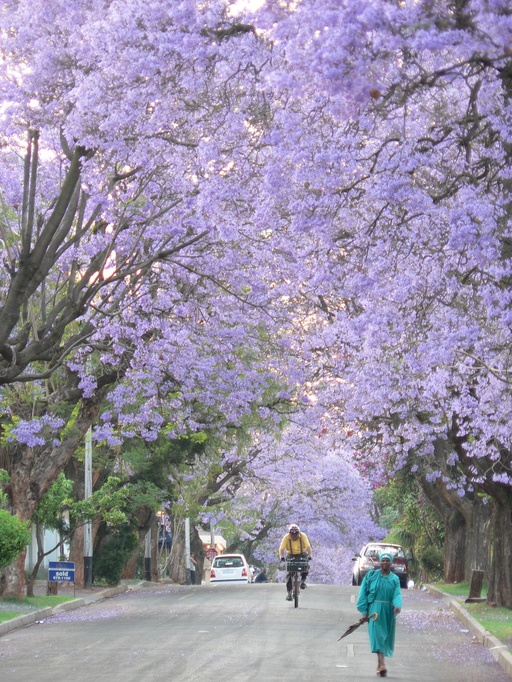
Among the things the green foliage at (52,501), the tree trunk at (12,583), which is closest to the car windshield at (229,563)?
the green foliage at (52,501)

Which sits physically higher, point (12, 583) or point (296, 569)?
point (296, 569)

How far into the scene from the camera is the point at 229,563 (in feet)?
145

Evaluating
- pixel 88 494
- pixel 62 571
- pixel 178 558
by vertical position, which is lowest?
pixel 62 571

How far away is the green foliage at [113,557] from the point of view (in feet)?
126

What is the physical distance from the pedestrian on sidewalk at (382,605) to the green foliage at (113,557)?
24.8 metres

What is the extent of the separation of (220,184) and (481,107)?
10.4 ft

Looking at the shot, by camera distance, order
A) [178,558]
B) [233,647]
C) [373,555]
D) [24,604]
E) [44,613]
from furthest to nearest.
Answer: [178,558], [373,555], [24,604], [44,613], [233,647]

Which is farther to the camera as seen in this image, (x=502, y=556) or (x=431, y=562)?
(x=431, y=562)

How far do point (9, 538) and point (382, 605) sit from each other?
9.90 metres

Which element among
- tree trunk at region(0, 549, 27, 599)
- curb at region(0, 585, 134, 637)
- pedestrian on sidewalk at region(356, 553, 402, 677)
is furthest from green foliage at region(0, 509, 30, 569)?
pedestrian on sidewalk at region(356, 553, 402, 677)

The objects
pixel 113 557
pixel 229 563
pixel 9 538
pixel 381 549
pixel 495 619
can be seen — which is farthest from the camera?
pixel 229 563

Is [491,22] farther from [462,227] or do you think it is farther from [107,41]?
[107,41]

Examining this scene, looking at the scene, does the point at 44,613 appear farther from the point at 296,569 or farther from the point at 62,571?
the point at 296,569

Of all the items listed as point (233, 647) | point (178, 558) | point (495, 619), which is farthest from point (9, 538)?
point (178, 558)
